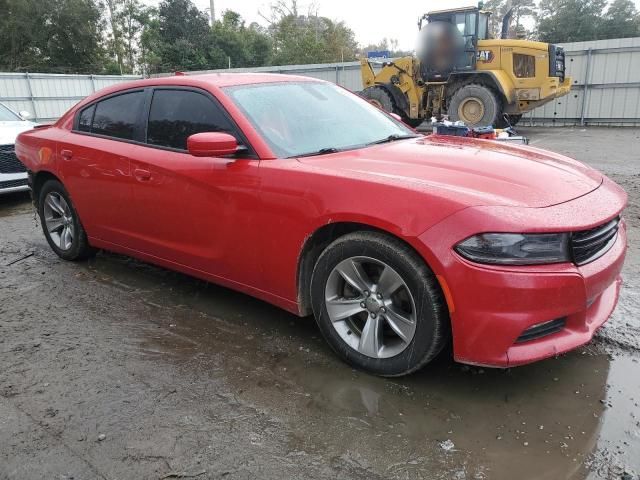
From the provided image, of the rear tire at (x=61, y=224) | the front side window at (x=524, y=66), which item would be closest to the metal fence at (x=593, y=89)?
the front side window at (x=524, y=66)

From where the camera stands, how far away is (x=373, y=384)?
9.23ft

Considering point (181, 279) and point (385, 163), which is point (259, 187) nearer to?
point (385, 163)

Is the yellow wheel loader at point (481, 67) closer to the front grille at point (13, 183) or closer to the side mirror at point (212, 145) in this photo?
the front grille at point (13, 183)

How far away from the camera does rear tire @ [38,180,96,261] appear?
15.6 feet

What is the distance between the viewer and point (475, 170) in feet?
9.22

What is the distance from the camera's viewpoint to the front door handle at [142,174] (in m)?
3.75

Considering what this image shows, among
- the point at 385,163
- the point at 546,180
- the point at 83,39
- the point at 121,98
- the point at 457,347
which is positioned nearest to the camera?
the point at 457,347

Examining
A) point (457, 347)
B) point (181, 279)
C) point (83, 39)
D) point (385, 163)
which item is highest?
point (83, 39)

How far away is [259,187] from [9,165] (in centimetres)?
593

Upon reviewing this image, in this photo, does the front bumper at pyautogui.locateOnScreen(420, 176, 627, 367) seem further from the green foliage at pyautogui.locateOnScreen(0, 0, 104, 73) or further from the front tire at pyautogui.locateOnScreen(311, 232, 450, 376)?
the green foliage at pyautogui.locateOnScreen(0, 0, 104, 73)

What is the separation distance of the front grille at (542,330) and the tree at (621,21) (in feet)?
115

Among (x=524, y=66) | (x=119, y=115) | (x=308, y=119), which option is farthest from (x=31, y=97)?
(x=308, y=119)

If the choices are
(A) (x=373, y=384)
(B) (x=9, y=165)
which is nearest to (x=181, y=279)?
(A) (x=373, y=384)

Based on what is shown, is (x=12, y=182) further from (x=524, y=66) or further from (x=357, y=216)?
(x=524, y=66)
